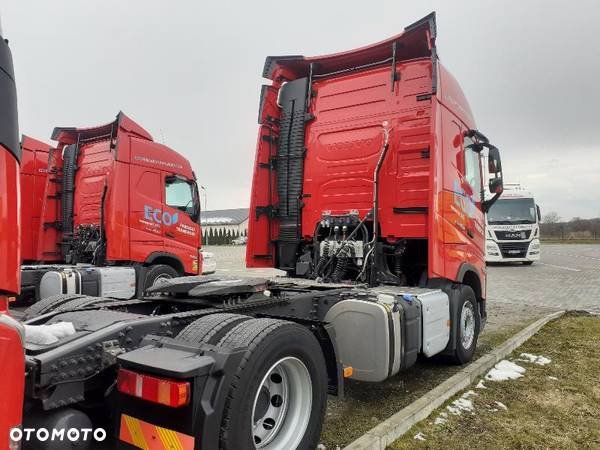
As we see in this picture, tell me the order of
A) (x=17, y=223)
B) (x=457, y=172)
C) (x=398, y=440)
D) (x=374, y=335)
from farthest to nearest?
(x=457, y=172) → (x=374, y=335) → (x=398, y=440) → (x=17, y=223)

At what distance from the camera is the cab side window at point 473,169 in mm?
6059

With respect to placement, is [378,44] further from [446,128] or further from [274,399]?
[274,399]

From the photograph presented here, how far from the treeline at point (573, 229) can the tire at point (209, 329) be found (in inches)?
2544

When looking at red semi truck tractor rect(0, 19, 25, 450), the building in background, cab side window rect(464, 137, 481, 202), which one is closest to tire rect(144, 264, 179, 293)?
cab side window rect(464, 137, 481, 202)

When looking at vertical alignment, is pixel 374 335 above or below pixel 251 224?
below

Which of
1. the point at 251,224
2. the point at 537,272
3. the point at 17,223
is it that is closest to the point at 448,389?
the point at 251,224

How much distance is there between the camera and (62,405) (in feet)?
7.71

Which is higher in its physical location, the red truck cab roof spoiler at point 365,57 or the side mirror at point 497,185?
the red truck cab roof spoiler at point 365,57

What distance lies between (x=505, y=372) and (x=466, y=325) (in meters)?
0.66

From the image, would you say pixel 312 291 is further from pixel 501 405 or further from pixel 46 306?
pixel 46 306

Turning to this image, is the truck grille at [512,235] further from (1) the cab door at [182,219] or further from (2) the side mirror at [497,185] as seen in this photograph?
(2) the side mirror at [497,185]

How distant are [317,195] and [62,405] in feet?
13.2

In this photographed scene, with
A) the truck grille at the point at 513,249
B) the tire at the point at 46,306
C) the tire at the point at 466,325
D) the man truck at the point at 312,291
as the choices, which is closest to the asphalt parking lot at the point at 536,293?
the tire at the point at 466,325

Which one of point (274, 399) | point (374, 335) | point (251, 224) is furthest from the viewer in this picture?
point (251, 224)
